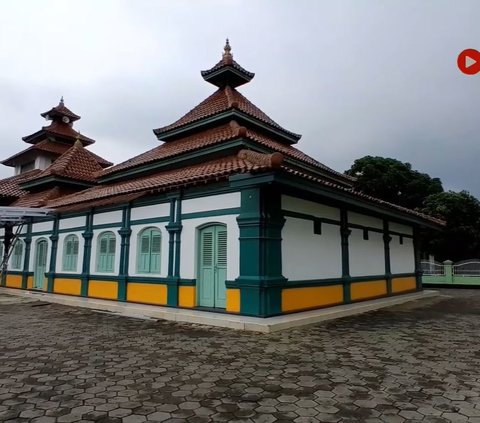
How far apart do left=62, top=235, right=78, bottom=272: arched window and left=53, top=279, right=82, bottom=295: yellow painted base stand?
1.40 ft

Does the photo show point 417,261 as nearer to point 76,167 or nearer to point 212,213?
point 212,213

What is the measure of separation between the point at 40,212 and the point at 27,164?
10.7 m

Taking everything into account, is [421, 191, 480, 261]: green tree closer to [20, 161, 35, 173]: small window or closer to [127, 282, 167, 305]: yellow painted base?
[127, 282, 167, 305]: yellow painted base

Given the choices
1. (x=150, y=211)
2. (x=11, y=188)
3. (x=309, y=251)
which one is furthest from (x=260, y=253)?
(x=11, y=188)

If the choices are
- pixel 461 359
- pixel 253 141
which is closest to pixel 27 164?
pixel 253 141

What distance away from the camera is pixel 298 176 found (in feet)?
25.0

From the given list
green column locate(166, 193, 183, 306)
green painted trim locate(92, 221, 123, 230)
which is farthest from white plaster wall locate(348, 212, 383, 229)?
green painted trim locate(92, 221, 123, 230)

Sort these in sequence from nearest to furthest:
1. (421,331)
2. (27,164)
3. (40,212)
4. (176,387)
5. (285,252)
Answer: (176,387) < (421,331) < (285,252) < (40,212) < (27,164)

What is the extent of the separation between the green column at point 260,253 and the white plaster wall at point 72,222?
693 cm

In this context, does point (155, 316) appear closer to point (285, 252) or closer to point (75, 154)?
point (285, 252)

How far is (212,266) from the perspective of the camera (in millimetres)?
8914

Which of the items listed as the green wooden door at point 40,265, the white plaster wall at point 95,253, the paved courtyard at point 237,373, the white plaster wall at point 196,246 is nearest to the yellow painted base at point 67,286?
the white plaster wall at point 95,253

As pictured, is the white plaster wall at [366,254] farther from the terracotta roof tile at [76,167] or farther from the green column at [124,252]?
the terracotta roof tile at [76,167]

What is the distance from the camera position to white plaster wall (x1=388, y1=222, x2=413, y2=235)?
1368 cm
